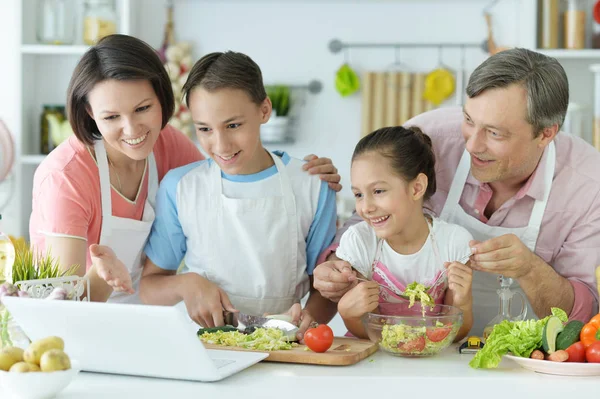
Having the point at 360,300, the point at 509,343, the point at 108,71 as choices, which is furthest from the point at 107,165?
the point at 509,343

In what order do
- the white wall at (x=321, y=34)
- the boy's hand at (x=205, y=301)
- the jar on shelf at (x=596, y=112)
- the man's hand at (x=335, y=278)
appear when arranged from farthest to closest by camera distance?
the white wall at (x=321, y=34) < the jar on shelf at (x=596, y=112) < the boy's hand at (x=205, y=301) < the man's hand at (x=335, y=278)

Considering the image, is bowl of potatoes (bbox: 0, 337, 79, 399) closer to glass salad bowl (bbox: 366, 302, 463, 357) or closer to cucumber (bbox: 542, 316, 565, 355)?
glass salad bowl (bbox: 366, 302, 463, 357)

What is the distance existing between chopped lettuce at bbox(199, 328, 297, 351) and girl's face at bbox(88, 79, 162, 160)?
0.54 metres

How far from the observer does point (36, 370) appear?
3.94 ft

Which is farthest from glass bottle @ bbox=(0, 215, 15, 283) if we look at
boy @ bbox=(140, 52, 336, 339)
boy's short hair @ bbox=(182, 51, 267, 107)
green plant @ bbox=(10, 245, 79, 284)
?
boy's short hair @ bbox=(182, 51, 267, 107)

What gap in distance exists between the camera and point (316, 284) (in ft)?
5.97

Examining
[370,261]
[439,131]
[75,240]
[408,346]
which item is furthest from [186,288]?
[439,131]

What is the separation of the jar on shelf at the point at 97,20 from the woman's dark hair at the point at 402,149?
2110 millimetres

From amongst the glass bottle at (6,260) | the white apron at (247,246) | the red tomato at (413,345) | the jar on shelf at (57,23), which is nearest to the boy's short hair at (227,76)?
the white apron at (247,246)

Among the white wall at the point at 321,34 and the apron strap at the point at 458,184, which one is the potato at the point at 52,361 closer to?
the apron strap at the point at 458,184

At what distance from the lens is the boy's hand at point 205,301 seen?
1.88 m

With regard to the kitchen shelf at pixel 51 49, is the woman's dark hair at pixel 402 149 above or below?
below

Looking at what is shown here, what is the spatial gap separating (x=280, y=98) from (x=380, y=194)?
206 centimetres

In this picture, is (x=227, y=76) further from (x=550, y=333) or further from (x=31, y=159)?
(x=31, y=159)
